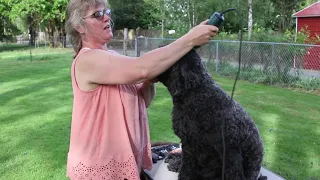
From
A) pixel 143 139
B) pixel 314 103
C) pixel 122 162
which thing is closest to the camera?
pixel 122 162

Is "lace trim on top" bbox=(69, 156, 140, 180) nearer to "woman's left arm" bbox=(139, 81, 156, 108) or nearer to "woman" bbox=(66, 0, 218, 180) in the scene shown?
"woman" bbox=(66, 0, 218, 180)

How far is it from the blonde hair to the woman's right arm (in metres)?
0.24

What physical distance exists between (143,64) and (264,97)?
801 centimetres

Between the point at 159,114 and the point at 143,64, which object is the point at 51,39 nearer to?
the point at 159,114

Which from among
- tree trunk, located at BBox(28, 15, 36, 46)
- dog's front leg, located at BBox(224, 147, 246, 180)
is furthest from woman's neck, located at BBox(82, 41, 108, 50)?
tree trunk, located at BBox(28, 15, 36, 46)

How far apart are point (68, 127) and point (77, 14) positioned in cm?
483

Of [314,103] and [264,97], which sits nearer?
[314,103]

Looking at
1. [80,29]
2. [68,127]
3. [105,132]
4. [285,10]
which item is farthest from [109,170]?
[285,10]

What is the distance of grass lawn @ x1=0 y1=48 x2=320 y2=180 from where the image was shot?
4836 mm

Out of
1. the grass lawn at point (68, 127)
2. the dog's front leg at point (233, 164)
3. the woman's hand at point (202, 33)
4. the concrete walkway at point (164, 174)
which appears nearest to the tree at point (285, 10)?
the grass lawn at point (68, 127)

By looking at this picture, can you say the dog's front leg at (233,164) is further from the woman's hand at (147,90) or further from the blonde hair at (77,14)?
the blonde hair at (77,14)

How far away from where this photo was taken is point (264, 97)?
30.6 feet

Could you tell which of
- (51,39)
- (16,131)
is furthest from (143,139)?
(51,39)

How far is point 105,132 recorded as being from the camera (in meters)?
2.13
